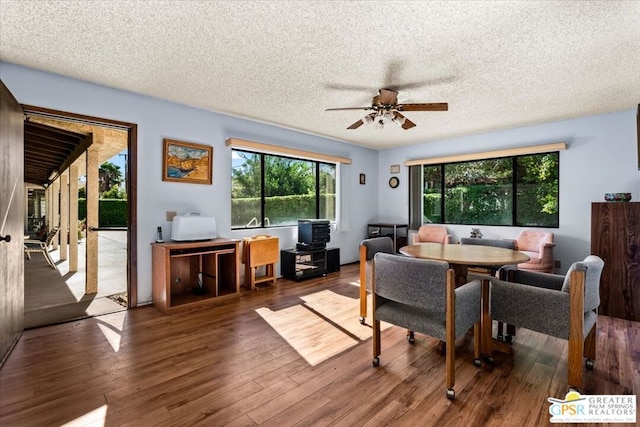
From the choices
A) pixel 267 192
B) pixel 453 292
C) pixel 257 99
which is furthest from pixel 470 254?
pixel 267 192

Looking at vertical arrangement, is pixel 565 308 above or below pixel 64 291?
above

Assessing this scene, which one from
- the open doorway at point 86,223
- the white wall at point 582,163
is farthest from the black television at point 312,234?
the white wall at point 582,163

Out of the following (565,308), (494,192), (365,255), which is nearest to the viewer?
(565,308)

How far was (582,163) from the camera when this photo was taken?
430 centimetres

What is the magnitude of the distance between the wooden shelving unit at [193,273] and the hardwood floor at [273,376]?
391 mm

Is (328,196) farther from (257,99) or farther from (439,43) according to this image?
(439,43)

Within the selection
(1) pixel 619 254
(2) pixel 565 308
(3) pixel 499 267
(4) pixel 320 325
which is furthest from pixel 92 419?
(1) pixel 619 254

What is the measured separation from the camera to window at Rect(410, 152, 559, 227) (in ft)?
15.4

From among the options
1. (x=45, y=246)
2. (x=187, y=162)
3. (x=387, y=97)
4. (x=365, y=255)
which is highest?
(x=387, y=97)

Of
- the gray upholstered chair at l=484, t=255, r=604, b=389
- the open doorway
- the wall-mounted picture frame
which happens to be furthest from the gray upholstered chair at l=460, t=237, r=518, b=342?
the open doorway

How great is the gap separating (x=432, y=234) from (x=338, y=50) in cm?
402

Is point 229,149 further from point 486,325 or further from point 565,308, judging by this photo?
point 565,308

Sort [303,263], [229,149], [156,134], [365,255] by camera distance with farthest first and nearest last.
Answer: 1. [303,263]
2. [229,149]
3. [156,134]
4. [365,255]

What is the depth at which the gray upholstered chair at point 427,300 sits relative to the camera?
1823 mm
